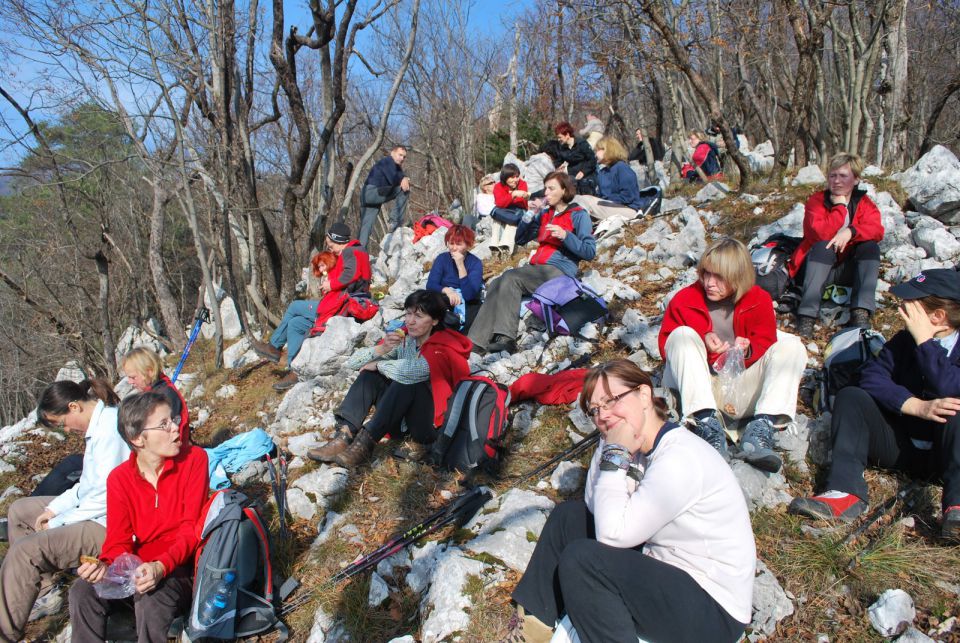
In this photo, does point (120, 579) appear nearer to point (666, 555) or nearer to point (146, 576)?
point (146, 576)

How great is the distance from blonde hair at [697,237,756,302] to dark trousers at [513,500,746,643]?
215 cm

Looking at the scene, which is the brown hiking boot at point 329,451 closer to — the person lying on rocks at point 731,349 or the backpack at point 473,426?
the backpack at point 473,426

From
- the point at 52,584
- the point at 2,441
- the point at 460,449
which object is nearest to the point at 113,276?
the point at 2,441

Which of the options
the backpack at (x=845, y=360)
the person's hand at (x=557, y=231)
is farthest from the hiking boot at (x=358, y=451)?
the backpack at (x=845, y=360)

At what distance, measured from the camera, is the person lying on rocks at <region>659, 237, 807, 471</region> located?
3451 millimetres

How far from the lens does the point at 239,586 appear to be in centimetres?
317

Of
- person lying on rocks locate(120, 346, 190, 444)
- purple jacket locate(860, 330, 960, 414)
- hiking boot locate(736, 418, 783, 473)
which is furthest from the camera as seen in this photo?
person lying on rocks locate(120, 346, 190, 444)

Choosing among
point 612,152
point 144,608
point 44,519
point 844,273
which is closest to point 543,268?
point 844,273

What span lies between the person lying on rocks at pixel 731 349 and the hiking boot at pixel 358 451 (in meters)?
2.22

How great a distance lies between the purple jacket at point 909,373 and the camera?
298 cm

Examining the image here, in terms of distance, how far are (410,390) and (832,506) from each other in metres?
2.78

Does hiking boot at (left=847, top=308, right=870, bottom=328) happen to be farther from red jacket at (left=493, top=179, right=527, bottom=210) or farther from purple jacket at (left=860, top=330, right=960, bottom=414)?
red jacket at (left=493, top=179, right=527, bottom=210)

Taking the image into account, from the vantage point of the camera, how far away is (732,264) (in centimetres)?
366

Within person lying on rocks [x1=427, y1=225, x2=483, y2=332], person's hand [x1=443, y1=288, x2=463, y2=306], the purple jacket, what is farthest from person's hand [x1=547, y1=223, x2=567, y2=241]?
the purple jacket
